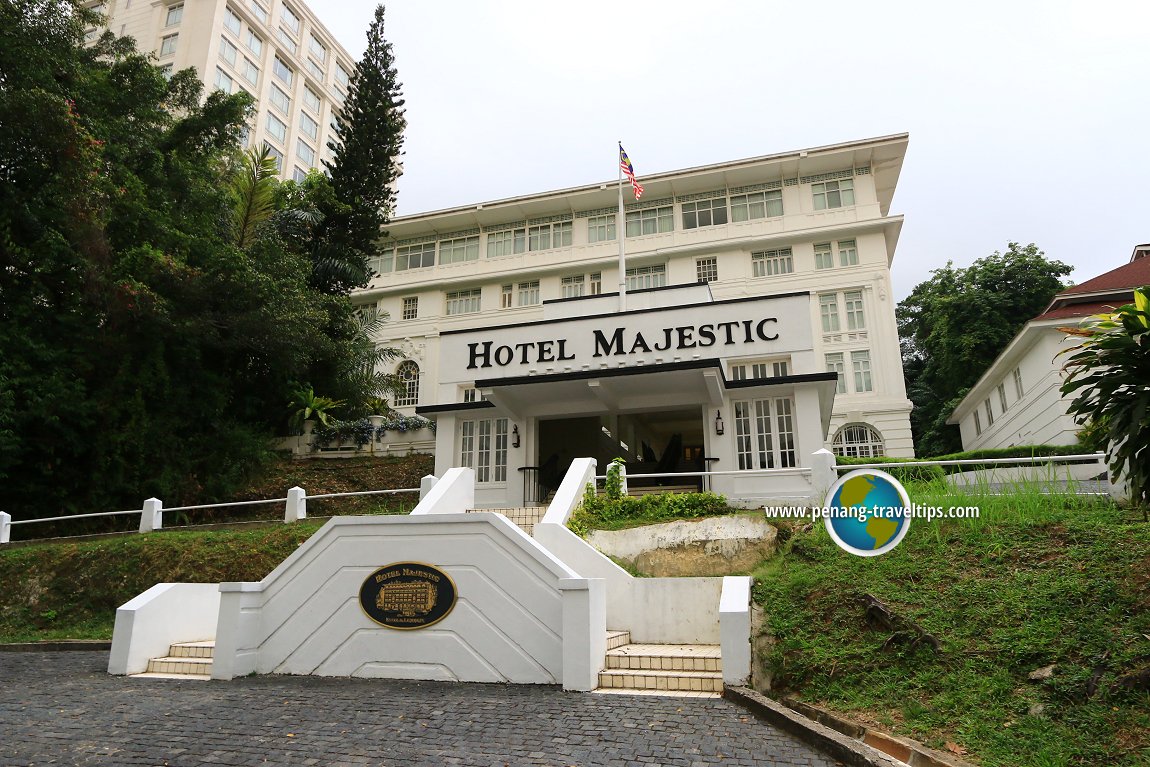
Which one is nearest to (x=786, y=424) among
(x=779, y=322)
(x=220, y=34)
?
(x=779, y=322)

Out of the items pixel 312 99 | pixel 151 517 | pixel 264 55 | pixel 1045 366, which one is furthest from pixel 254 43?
pixel 1045 366

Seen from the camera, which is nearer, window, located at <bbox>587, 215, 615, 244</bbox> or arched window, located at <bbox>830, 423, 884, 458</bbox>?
arched window, located at <bbox>830, 423, 884, 458</bbox>

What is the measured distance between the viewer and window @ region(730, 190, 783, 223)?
30.7 m

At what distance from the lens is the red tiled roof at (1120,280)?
20.1 metres

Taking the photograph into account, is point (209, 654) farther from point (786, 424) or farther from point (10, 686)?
point (786, 424)

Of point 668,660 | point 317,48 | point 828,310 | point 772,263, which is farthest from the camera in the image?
point 317,48

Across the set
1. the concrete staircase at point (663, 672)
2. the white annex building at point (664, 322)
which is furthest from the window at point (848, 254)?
the concrete staircase at point (663, 672)

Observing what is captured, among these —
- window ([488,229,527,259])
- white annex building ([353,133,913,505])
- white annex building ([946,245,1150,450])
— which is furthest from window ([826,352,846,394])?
window ([488,229,527,259])

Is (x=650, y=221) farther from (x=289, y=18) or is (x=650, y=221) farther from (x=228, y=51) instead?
(x=289, y=18)

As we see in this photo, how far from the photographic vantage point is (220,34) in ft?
154

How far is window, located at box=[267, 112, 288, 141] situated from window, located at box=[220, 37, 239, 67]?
409cm

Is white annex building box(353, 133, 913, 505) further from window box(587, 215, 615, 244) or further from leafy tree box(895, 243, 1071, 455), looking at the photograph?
leafy tree box(895, 243, 1071, 455)

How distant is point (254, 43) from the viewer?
5041 cm

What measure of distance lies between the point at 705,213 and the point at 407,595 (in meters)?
26.8
